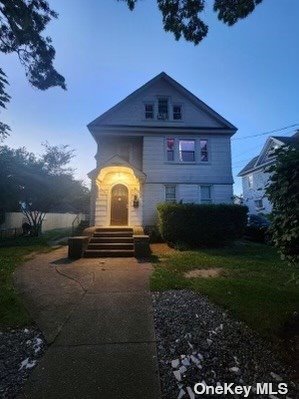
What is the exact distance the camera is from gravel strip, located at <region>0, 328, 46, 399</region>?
2.71m

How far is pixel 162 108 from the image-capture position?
682 inches

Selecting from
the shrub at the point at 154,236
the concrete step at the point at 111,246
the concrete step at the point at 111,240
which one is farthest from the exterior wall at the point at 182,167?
the concrete step at the point at 111,246

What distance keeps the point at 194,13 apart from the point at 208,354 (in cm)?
790

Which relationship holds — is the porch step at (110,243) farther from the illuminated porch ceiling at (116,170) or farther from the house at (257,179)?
the house at (257,179)

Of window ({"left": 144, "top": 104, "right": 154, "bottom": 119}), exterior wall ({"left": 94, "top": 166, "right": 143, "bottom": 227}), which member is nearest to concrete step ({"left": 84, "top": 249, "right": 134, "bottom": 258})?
exterior wall ({"left": 94, "top": 166, "right": 143, "bottom": 227})

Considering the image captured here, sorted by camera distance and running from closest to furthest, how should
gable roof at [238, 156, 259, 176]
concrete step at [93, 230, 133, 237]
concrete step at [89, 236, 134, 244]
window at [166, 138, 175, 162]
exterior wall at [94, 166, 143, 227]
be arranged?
1. concrete step at [89, 236, 134, 244]
2. concrete step at [93, 230, 133, 237]
3. exterior wall at [94, 166, 143, 227]
4. window at [166, 138, 175, 162]
5. gable roof at [238, 156, 259, 176]

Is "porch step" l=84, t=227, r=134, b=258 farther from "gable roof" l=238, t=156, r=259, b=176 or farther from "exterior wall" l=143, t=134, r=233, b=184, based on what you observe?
"gable roof" l=238, t=156, r=259, b=176

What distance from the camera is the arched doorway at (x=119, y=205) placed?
613 inches

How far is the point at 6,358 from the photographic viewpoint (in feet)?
10.6

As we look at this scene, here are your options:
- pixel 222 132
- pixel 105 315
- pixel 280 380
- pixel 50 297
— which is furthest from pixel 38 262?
pixel 222 132

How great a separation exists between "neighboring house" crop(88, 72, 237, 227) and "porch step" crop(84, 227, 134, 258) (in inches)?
125

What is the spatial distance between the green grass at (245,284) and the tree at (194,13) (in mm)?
6481

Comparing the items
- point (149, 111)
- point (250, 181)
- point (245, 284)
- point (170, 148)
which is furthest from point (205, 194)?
point (250, 181)

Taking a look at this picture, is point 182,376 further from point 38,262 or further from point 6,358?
point 38,262
